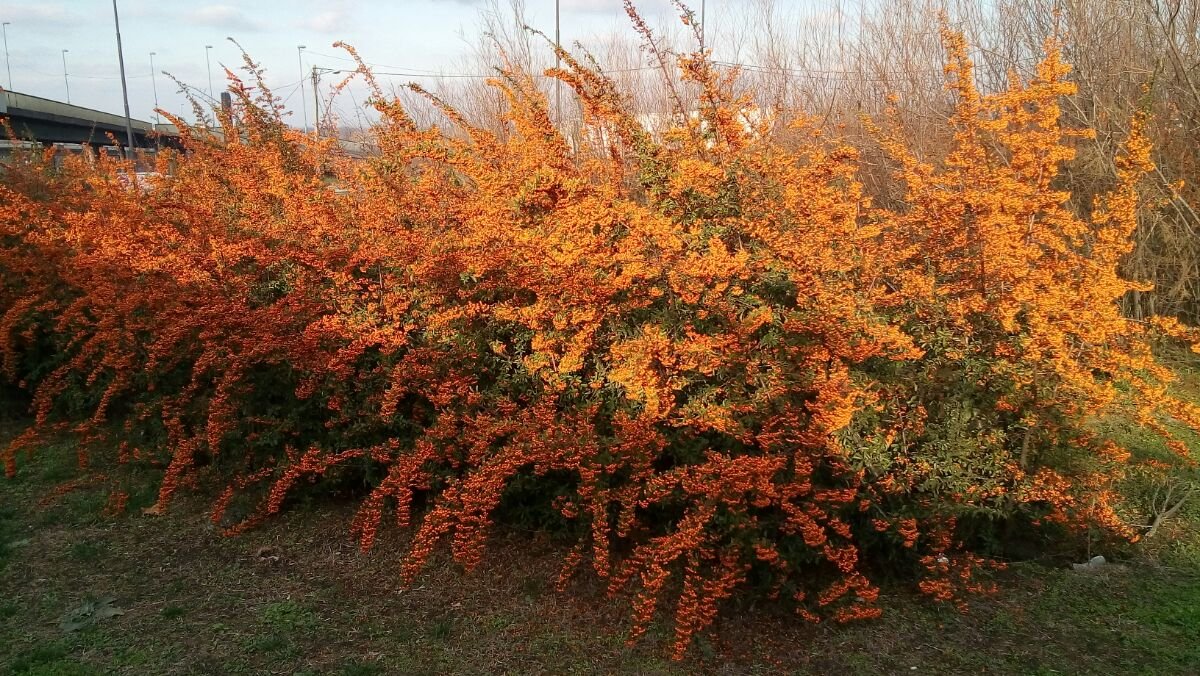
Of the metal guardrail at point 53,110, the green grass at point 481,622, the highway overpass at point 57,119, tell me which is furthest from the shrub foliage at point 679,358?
the highway overpass at point 57,119

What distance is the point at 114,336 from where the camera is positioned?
14.5ft

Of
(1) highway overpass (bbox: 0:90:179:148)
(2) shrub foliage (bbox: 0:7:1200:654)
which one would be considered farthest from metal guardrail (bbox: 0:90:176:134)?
(2) shrub foliage (bbox: 0:7:1200:654)

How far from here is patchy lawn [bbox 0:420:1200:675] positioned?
2785 mm

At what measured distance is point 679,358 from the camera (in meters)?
3.24

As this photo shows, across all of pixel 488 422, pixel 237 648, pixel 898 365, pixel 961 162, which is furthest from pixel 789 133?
pixel 237 648

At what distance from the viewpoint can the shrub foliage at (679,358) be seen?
3033 millimetres

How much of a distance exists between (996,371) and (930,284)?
0.48m

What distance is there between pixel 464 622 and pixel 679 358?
136cm

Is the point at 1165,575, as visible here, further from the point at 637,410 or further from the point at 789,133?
the point at 789,133

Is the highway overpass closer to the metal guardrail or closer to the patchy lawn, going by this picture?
the metal guardrail

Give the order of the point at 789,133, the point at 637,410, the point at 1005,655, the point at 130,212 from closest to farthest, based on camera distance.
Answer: the point at 1005,655, the point at 637,410, the point at 130,212, the point at 789,133

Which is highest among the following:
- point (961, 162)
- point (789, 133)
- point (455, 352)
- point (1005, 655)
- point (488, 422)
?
point (789, 133)

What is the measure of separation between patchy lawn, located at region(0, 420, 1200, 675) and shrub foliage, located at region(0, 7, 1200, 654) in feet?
0.53

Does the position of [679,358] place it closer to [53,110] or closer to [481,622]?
[481,622]
